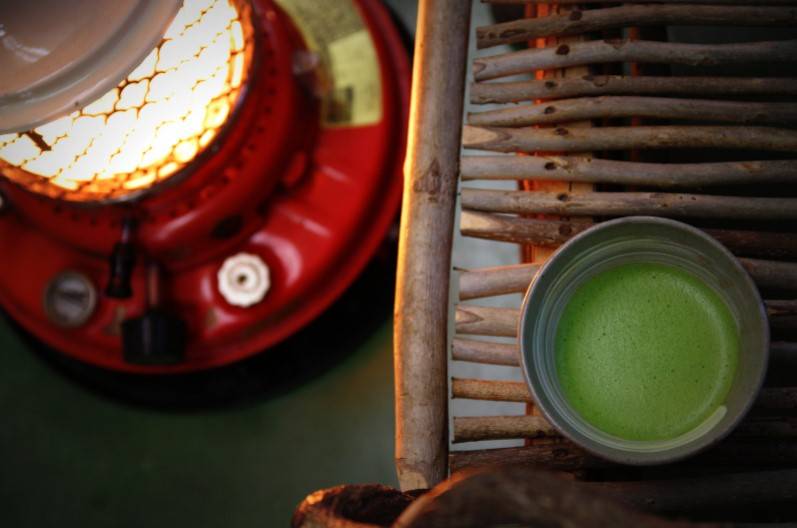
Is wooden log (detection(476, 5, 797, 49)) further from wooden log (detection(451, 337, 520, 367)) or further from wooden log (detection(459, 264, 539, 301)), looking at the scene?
wooden log (detection(451, 337, 520, 367))

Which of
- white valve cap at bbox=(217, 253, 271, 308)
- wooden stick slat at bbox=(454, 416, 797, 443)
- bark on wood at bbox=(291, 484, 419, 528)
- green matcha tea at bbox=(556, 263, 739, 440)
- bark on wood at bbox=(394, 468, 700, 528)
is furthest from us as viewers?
white valve cap at bbox=(217, 253, 271, 308)

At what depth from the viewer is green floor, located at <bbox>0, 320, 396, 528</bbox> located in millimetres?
1874

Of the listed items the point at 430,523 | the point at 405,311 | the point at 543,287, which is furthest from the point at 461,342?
the point at 430,523

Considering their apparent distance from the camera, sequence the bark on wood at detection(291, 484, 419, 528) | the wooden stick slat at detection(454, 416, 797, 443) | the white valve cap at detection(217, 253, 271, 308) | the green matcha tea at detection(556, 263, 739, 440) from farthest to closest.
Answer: the white valve cap at detection(217, 253, 271, 308) < the wooden stick slat at detection(454, 416, 797, 443) < the green matcha tea at detection(556, 263, 739, 440) < the bark on wood at detection(291, 484, 419, 528)

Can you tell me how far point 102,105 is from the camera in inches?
36.4

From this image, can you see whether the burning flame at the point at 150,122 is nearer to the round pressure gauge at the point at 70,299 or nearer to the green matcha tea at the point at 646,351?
the round pressure gauge at the point at 70,299

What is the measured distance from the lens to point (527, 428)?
41.0 inches

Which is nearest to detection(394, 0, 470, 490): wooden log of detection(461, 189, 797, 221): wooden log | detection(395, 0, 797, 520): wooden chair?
detection(395, 0, 797, 520): wooden chair

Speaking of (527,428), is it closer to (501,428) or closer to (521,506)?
(501,428)

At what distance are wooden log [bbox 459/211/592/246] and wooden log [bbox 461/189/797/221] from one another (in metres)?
0.02

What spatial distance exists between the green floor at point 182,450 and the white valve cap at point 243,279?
467 mm

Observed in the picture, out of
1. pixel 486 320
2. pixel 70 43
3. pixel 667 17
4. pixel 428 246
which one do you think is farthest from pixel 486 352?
pixel 70 43

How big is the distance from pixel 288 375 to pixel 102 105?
954 mm

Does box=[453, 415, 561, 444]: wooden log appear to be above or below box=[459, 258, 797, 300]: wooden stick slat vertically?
below
